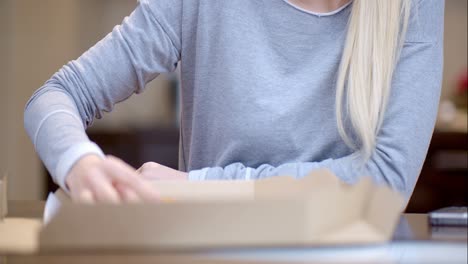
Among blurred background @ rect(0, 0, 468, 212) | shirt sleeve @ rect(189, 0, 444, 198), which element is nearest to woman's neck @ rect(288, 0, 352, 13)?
shirt sleeve @ rect(189, 0, 444, 198)

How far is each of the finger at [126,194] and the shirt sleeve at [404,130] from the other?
35 cm

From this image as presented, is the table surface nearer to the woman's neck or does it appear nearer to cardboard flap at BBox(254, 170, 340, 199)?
cardboard flap at BBox(254, 170, 340, 199)

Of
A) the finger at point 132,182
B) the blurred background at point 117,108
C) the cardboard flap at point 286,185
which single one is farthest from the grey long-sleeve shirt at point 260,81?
the blurred background at point 117,108

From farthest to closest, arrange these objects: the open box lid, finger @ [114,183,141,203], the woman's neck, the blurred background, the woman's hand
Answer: the blurred background < the woman's neck < the woman's hand < finger @ [114,183,141,203] < the open box lid

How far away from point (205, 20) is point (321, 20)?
17 cm

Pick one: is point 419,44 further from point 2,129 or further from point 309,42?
point 2,129

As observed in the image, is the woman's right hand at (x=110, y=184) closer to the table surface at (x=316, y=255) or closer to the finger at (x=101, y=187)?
the finger at (x=101, y=187)

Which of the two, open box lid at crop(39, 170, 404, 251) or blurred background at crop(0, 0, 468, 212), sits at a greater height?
open box lid at crop(39, 170, 404, 251)

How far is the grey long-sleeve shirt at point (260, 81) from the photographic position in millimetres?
1127

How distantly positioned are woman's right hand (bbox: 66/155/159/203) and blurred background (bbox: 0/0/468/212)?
10.0 ft

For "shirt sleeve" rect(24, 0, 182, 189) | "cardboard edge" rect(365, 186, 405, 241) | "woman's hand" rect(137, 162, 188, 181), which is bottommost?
"woman's hand" rect(137, 162, 188, 181)

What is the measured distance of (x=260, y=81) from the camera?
1221 millimetres

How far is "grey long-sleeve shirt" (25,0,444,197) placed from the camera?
1127mm

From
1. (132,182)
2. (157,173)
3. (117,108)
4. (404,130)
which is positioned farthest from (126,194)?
(117,108)
